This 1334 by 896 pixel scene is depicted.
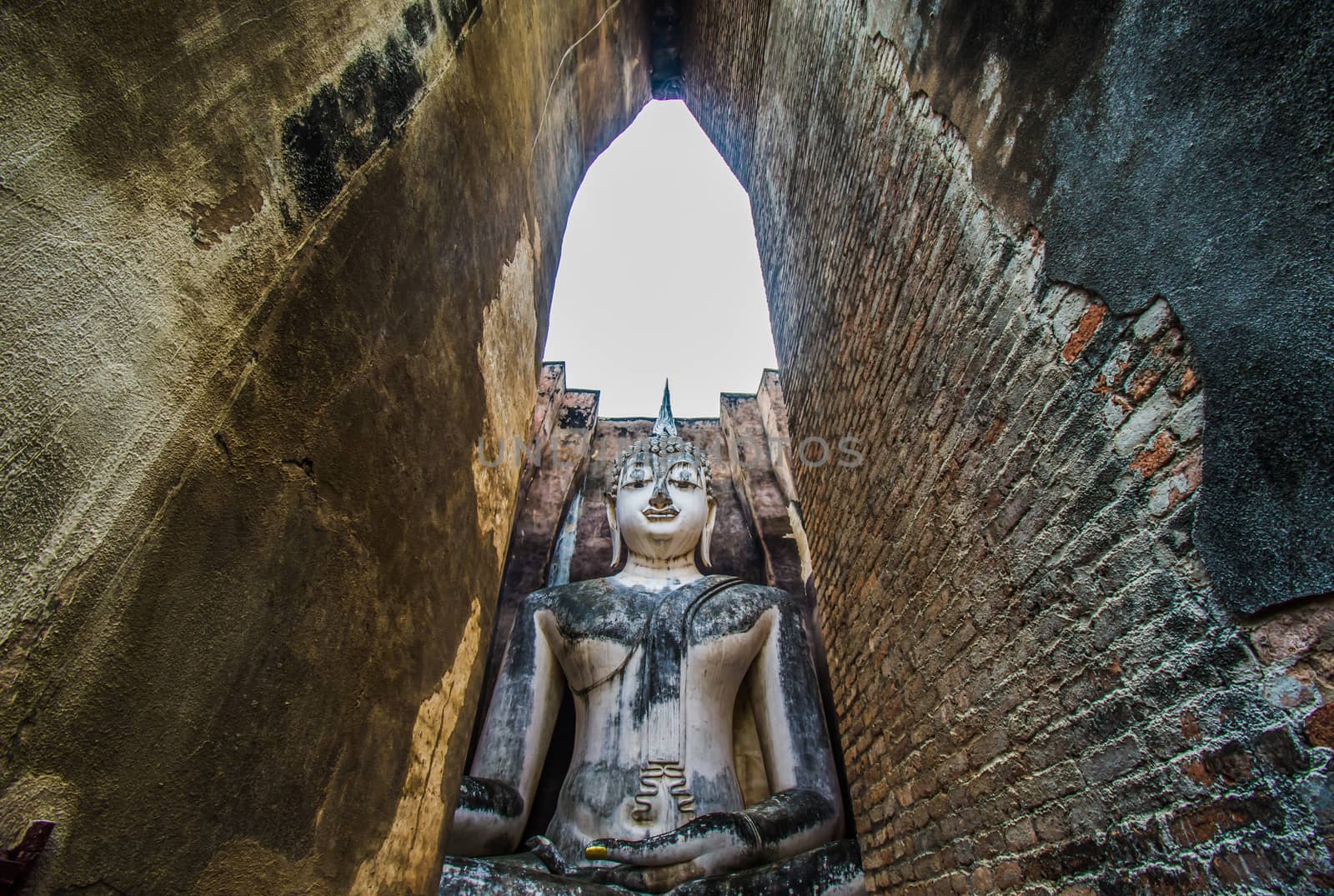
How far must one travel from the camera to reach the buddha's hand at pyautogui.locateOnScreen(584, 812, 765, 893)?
10.8ft

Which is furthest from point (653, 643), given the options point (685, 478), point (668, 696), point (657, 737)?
point (685, 478)

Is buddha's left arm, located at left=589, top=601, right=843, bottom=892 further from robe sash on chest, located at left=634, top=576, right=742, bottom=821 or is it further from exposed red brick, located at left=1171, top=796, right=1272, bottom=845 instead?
exposed red brick, located at left=1171, top=796, right=1272, bottom=845

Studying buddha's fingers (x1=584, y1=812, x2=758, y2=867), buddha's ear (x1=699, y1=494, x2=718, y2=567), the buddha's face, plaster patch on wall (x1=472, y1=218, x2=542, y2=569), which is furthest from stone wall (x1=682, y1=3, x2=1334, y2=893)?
buddha's ear (x1=699, y1=494, x2=718, y2=567)

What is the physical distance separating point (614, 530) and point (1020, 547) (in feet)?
13.9

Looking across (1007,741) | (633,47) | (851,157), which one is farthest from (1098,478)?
(633,47)

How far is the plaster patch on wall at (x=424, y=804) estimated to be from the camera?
5.07ft

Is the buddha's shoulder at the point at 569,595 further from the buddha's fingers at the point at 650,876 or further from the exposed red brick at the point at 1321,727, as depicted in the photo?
the exposed red brick at the point at 1321,727

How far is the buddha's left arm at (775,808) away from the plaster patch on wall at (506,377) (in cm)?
185

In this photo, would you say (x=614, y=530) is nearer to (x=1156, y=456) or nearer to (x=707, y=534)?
(x=707, y=534)

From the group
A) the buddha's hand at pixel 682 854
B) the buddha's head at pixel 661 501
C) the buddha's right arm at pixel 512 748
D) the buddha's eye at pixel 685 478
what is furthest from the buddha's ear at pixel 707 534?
the buddha's hand at pixel 682 854

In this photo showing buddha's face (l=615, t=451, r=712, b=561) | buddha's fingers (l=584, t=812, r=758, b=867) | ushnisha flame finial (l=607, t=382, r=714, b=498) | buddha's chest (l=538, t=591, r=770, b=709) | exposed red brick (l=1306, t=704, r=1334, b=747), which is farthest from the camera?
ushnisha flame finial (l=607, t=382, r=714, b=498)

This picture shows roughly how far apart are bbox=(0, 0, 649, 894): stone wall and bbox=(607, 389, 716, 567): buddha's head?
139 inches

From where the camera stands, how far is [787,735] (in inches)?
173

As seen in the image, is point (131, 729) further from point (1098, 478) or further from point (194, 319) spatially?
point (1098, 478)
